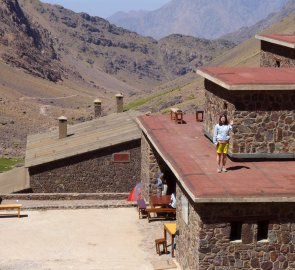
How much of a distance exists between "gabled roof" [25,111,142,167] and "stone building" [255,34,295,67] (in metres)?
6.64

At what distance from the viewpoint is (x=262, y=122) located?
766 inches

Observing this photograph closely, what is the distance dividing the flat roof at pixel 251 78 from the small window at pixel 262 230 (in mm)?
4239

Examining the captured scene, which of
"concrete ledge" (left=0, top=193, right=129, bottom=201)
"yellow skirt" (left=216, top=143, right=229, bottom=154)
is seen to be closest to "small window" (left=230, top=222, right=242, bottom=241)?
"yellow skirt" (left=216, top=143, right=229, bottom=154)

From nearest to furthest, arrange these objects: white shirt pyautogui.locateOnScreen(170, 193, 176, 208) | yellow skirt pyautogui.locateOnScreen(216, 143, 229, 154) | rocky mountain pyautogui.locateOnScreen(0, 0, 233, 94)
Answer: yellow skirt pyautogui.locateOnScreen(216, 143, 229, 154), white shirt pyautogui.locateOnScreen(170, 193, 176, 208), rocky mountain pyautogui.locateOnScreen(0, 0, 233, 94)

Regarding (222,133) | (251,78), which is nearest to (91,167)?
(251,78)

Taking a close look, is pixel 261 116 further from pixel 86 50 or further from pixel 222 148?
pixel 86 50

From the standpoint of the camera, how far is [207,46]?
196 metres

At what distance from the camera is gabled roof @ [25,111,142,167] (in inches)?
1225

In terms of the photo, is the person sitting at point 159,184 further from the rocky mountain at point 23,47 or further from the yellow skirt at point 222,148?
the rocky mountain at point 23,47

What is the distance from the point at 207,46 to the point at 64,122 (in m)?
164

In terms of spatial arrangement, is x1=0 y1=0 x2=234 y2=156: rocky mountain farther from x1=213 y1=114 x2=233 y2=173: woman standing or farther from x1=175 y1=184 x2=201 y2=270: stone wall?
x1=213 y1=114 x2=233 y2=173: woman standing

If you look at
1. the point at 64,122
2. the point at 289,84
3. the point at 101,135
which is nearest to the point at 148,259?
the point at 289,84

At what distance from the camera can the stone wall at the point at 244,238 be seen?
16.1 meters

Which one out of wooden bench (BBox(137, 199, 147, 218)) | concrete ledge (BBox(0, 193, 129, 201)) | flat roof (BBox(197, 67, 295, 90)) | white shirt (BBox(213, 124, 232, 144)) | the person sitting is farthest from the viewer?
concrete ledge (BBox(0, 193, 129, 201))
